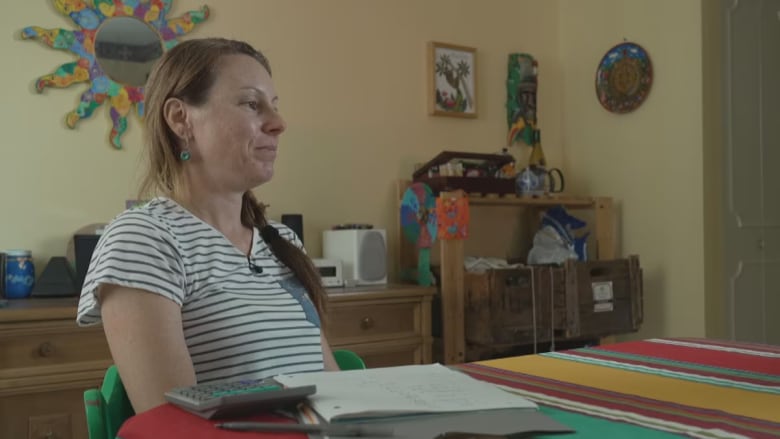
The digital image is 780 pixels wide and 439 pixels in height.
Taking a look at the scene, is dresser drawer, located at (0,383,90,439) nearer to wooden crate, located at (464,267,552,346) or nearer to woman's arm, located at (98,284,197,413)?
woman's arm, located at (98,284,197,413)

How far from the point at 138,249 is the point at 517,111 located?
8.81 feet

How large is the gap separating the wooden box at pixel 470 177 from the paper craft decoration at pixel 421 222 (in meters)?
0.06

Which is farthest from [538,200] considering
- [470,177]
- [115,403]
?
[115,403]

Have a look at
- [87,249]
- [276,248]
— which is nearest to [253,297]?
[276,248]

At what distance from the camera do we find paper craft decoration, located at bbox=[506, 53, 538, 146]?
346 centimetres

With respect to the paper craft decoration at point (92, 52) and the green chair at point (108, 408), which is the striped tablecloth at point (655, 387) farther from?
the paper craft decoration at point (92, 52)

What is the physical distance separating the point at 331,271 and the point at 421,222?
0.45m

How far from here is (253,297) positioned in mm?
1147

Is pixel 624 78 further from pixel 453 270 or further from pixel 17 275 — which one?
pixel 17 275

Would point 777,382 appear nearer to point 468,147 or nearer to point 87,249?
point 87,249

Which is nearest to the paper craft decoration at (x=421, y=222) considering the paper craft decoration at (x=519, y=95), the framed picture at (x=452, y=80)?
the framed picture at (x=452, y=80)

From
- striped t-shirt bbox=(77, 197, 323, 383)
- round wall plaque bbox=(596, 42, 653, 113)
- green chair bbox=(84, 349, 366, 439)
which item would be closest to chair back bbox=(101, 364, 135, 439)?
green chair bbox=(84, 349, 366, 439)

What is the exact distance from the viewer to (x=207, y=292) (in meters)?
1.11

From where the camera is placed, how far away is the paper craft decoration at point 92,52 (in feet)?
7.95
